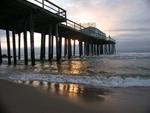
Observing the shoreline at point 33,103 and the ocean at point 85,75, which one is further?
the ocean at point 85,75

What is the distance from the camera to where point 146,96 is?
7.19m

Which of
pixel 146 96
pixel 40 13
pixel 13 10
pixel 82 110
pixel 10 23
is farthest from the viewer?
pixel 10 23

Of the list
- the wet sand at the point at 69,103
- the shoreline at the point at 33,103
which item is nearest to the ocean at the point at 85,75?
the wet sand at the point at 69,103

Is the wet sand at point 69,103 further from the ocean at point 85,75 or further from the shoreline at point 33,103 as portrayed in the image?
the ocean at point 85,75

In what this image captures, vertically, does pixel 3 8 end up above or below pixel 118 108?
above

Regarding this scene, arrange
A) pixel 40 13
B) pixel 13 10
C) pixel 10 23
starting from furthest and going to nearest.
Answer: pixel 10 23
pixel 40 13
pixel 13 10

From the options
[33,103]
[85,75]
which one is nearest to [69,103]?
[33,103]

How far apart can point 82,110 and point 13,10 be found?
15.8m

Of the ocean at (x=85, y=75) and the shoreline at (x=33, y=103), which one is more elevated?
the shoreline at (x=33, y=103)

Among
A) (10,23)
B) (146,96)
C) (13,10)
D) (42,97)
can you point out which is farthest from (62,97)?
(10,23)

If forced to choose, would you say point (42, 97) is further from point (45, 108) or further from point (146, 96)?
point (146, 96)

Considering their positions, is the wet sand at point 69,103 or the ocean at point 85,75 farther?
the ocean at point 85,75

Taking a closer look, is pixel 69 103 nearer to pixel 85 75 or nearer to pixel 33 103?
pixel 33 103

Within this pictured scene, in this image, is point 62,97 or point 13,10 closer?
point 62,97
